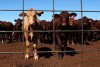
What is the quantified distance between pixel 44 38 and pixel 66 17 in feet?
21.0

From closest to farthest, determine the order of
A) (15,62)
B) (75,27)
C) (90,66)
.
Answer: (90,66) → (15,62) → (75,27)

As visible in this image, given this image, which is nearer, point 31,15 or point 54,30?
point 54,30

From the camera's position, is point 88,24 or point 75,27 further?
point 88,24

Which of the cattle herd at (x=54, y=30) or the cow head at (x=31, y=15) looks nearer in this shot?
the cattle herd at (x=54, y=30)

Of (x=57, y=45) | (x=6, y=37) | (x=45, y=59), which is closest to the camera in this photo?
(x=45, y=59)

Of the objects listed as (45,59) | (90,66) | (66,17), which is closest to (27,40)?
(45,59)

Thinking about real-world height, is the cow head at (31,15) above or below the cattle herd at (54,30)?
above

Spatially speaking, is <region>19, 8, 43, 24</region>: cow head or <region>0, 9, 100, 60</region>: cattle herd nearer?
<region>0, 9, 100, 60</region>: cattle herd

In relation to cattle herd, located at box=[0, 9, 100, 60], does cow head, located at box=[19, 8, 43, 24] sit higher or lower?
higher

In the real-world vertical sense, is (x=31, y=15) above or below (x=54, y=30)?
above

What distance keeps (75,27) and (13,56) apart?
24.7 feet

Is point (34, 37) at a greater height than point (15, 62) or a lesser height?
greater

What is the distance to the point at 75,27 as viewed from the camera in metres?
19.0

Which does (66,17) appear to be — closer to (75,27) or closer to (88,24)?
(75,27)
